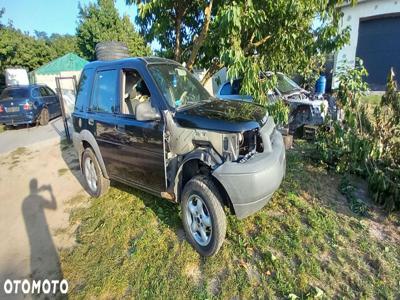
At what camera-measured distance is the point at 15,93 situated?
11039mm

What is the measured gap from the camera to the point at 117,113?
3.76 meters

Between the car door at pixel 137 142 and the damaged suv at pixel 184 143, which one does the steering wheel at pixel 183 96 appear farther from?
the car door at pixel 137 142

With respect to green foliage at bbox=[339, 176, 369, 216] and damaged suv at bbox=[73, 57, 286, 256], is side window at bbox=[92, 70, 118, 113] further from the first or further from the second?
green foliage at bbox=[339, 176, 369, 216]

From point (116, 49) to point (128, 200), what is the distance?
9.85 feet

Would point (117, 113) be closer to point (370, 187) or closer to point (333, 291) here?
point (333, 291)

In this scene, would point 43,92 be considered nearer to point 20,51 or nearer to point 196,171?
point 196,171

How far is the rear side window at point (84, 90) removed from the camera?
440cm

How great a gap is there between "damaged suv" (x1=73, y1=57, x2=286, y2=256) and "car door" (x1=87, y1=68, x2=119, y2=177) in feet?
0.05

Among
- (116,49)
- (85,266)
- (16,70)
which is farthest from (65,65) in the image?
(85,266)

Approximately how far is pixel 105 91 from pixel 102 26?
84.0 ft

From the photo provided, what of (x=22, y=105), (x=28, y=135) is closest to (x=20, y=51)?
(x=22, y=105)

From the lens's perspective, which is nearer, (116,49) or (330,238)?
(330,238)

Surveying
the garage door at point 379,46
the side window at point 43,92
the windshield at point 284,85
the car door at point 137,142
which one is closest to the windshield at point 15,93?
the side window at point 43,92

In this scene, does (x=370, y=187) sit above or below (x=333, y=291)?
above
